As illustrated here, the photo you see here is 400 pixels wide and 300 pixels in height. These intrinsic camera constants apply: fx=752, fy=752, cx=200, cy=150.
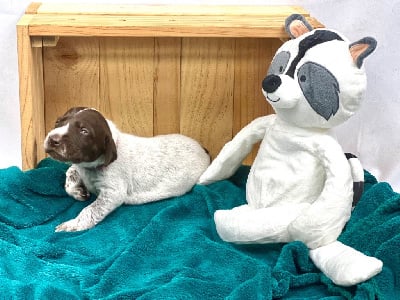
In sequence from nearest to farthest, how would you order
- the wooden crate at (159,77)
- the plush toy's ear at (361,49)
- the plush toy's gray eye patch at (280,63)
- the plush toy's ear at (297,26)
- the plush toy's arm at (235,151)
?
1. the plush toy's ear at (361,49)
2. the plush toy's gray eye patch at (280,63)
3. the plush toy's ear at (297,26)
4. the plush toy's arm at (235,151)
5. the wooden crate at (159,77)

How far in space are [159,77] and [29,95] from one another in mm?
440

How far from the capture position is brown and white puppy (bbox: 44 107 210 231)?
1.89 meters

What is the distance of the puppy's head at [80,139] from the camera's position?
6.13 ft

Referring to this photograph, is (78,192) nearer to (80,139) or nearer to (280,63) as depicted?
(80,139)

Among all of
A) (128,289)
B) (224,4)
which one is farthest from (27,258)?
(224,4)

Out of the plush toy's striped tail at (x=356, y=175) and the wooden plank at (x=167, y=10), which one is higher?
the wooden plank at (x=167, y=10)

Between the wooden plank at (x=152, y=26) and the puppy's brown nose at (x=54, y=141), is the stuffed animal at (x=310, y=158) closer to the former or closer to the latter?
the wooden plank at (x=152, y=26)

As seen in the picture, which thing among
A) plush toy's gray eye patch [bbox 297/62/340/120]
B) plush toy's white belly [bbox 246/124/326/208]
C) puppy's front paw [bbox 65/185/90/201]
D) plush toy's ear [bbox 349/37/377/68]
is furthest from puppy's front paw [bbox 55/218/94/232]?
plush toy's ear [bbox 349/37/377/68]

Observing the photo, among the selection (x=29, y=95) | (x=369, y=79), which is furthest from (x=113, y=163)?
(x=369, y=79)

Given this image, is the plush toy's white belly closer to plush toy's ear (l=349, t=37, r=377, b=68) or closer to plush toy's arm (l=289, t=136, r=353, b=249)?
plush toy's arm (l=289, t=136, r=353, b=249)

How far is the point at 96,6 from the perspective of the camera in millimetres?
2299

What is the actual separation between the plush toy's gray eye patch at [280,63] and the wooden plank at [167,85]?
0.51m

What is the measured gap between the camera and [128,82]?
7.75 feet

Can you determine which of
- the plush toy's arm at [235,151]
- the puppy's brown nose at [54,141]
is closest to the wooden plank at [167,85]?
the plush toy's arm at [235,151]
